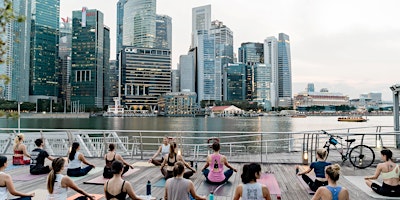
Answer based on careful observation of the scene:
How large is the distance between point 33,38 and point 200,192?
756 feet

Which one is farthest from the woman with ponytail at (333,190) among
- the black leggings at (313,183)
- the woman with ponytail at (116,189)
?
A: the woman with ponytail at (116,189)

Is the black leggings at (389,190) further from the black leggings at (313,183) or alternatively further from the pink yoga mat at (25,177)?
the pink yoga mat at (25,177)

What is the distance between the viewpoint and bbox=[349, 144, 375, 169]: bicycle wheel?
10195 millimetres

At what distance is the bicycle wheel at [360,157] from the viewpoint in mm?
10195

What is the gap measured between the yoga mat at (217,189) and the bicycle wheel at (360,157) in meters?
5.31

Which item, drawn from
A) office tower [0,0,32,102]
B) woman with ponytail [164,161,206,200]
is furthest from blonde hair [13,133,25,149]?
office tower [0,0,32,102]

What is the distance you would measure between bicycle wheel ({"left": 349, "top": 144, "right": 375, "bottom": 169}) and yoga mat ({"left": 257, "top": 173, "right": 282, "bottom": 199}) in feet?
12.2

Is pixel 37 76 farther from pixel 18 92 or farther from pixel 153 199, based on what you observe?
pixel 153 199

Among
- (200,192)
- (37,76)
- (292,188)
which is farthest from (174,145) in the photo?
(37,76)

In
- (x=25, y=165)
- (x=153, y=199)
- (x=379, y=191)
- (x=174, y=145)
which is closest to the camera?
(x=153, y=199)

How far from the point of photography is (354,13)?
119m

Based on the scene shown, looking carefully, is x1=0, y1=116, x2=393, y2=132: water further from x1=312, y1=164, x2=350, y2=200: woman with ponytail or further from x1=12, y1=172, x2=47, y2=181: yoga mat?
x1=312, y1=164, x2=350, y2=200: woman with ponytail

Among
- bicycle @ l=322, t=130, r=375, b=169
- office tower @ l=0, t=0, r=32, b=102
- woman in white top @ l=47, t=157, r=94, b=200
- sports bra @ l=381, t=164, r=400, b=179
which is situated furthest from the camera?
office tower @ l=0, t=0, r=32, b=102

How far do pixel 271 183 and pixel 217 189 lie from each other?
1.67 metres
